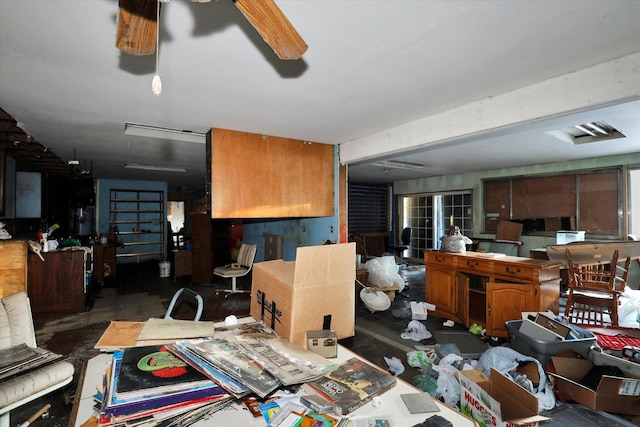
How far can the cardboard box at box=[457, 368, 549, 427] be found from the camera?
1.49 m

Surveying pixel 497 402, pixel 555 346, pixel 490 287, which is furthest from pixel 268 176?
pixel 555 346

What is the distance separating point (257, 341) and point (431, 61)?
1.86 m

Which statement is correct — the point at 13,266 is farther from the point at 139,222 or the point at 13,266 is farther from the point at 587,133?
the point at 587,133

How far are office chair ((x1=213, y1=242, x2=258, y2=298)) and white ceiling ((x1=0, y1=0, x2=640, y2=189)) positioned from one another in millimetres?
2715

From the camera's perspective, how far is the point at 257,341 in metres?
1.43

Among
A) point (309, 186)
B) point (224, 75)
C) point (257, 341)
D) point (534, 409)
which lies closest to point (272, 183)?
point (309, 186)

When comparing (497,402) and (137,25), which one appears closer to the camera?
(137,25)

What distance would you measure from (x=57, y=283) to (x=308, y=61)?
4788 millimetres

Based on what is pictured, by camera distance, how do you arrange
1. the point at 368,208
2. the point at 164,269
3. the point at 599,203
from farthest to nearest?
the point at 368,208 < the point at 164,269 < the point at 599,203

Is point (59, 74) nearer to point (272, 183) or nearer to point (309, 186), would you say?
point (272, 183)

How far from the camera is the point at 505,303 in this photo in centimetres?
323

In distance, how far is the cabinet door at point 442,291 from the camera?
3.88 metres

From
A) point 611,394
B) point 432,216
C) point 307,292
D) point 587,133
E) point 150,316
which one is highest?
point 587,133

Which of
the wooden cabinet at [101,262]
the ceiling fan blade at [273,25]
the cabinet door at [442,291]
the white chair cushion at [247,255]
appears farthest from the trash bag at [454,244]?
the wooden cabinet at [101,262]
